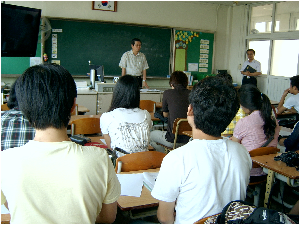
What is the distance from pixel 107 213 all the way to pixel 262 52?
24.4 feet

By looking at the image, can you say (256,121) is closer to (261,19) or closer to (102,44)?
(102,44)

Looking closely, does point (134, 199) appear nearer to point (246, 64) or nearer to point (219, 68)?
point (246, 64)

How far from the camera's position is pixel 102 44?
6609 millimetres

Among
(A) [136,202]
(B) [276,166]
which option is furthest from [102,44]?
(A) [136,202]

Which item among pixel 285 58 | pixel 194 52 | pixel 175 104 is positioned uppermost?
pixel 194 52

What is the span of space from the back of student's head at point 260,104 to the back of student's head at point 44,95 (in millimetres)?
2040

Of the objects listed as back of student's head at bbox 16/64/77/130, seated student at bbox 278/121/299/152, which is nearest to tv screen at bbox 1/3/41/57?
back of student's head at bbox 16/64/77/130

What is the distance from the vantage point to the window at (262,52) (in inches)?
293

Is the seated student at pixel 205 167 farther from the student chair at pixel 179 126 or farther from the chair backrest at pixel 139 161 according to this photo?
the student chair at pixel 179 126

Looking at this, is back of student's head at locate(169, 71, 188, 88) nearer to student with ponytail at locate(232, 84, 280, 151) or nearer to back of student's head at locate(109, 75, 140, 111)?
student with ponytail at locate(232, 84, 280, 151)

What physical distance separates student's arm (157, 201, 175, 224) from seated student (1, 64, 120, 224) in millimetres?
394

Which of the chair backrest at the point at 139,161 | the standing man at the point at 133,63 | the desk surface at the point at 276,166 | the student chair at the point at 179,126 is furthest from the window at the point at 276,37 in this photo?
the chair backrest at the point at 139,161

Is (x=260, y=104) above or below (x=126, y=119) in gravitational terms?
above

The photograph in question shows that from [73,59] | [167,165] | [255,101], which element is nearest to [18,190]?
[167,165]
